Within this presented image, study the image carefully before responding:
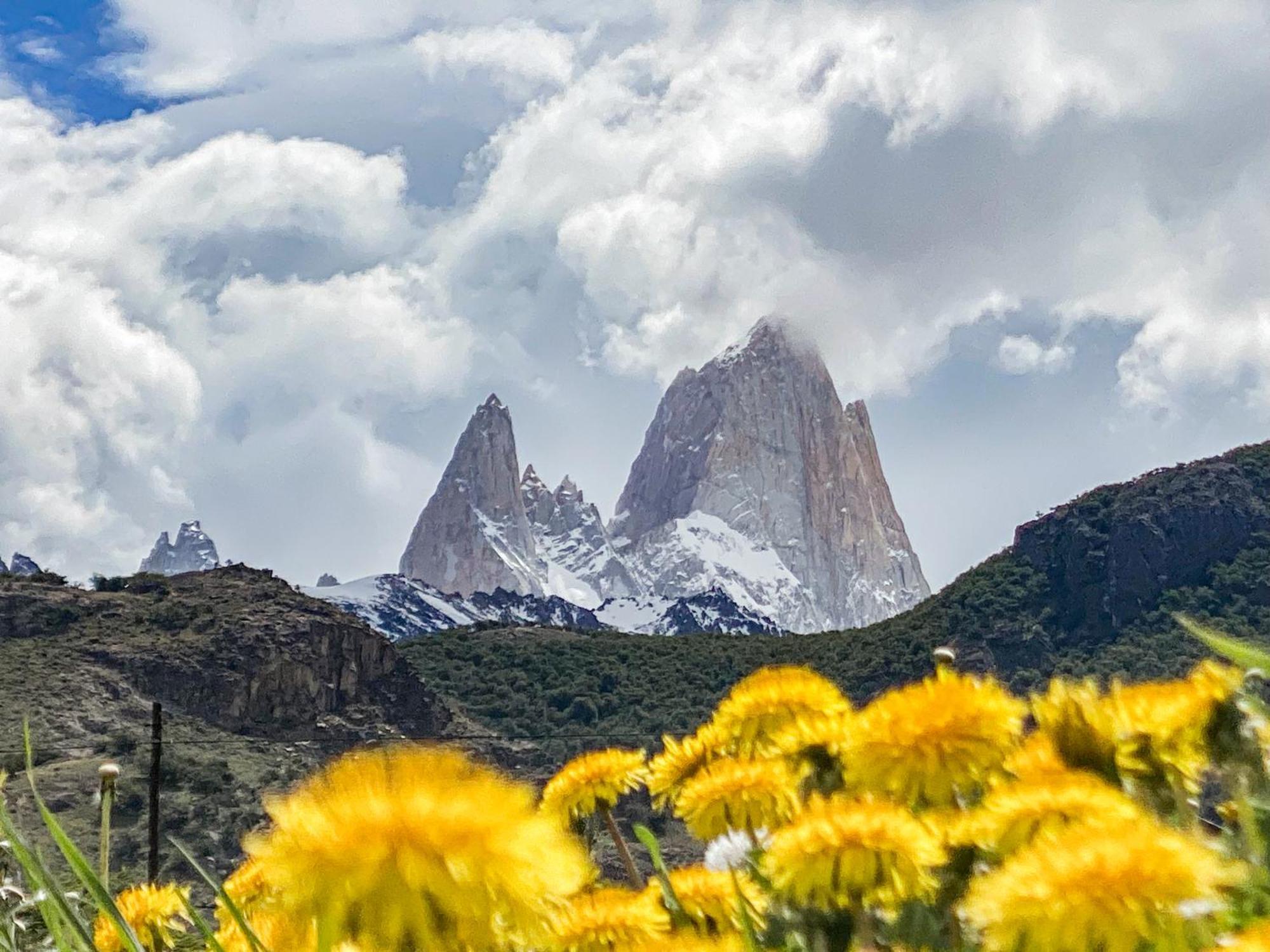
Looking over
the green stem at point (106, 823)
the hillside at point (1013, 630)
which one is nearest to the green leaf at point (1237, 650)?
the green stem at point (106, 823)

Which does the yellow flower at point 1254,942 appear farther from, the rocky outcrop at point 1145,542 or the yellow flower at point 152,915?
the rocky outcrop at point 1145,542

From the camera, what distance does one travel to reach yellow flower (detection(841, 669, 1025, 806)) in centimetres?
145

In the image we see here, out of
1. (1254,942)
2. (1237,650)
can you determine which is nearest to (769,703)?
(1237,650)

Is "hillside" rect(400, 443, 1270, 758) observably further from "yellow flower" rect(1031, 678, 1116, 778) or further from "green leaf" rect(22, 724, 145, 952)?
"green leaf" rect(22, 724, 145, 952)

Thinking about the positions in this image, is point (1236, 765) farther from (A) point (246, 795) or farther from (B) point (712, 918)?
(A) point (246, 795)

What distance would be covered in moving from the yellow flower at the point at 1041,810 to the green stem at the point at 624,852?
0.77 meters

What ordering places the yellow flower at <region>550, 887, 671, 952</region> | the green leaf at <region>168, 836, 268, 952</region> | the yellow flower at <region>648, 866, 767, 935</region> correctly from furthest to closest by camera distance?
the yellow flower at <region>648, 866, 767, 935</region> < the yellow flower at <region>550, 887, 671, 952</region> < the green leaf at <region>168, 836, 268, 952</region>

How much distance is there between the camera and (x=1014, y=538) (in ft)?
306

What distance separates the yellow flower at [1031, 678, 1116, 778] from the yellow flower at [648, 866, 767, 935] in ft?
1.28

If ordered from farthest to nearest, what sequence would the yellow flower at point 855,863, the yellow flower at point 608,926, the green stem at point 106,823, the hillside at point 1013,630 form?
the hillside at point 1013,630, the green stem at point 106,823, the yellow flower at point 608,926, the yellow flower at point 855,863

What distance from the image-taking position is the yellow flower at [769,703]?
1.93m

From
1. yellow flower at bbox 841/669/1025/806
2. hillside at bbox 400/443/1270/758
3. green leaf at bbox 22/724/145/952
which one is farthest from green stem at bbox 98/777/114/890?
hillside at bbox 400/443/1270/758

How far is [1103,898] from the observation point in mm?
872

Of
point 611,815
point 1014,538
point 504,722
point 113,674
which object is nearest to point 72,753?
point 113,674
